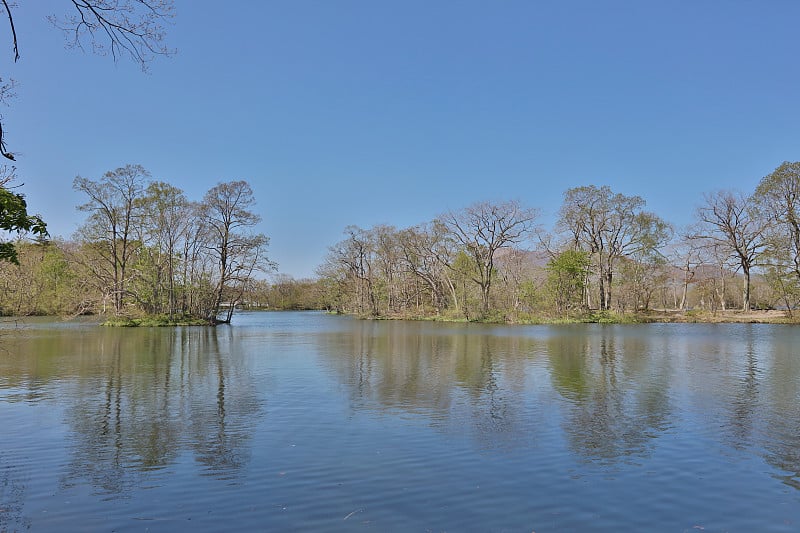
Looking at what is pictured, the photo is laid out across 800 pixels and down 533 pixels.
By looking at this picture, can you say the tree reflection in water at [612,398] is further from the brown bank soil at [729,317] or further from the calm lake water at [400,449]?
the brown bank soil at [729,317]

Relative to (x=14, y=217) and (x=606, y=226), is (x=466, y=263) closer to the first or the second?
(x=606, y=226)

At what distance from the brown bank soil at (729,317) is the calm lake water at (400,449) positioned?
36550mm

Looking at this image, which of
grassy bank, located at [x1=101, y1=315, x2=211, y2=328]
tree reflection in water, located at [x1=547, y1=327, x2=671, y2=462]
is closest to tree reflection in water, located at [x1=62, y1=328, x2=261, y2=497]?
tree reflection in water, located at [x1=547, y1=327, x2=671, y2=462]

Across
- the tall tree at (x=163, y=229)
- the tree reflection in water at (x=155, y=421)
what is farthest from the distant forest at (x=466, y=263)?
the tree reflection in water at (x=155, y=421)

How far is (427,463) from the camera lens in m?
8.05

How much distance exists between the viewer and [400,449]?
878 cm

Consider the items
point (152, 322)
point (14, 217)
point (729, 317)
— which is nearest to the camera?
point (14, 217)

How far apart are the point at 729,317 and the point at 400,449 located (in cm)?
5200

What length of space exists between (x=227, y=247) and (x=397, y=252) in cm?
2639

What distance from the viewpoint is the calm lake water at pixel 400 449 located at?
620cm

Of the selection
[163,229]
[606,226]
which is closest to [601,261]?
[606,226]

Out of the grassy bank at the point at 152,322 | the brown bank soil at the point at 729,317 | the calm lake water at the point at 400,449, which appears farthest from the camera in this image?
the brown bank soil at the point at 729,317

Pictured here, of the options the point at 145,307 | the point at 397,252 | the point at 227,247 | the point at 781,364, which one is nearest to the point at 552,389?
the point at 781,364

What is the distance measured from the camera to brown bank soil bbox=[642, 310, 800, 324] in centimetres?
4785
